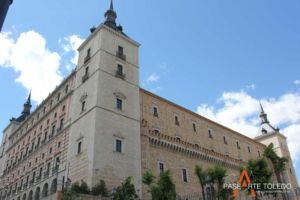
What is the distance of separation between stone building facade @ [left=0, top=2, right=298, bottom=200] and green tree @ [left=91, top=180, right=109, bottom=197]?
830 millimetres

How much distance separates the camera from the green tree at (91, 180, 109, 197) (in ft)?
73.9

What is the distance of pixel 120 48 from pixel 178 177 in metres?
15.3

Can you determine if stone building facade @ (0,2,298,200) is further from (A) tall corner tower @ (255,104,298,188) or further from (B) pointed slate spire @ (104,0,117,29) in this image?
(A) tall corner tower @ (255,104,298,188)

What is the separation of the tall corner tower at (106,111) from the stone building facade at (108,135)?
0.28 ft

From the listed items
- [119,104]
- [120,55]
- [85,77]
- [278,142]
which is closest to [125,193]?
[119,104]

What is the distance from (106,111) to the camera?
93.0ft

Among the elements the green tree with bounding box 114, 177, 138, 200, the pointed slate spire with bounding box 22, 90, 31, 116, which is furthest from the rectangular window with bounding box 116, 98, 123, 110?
the pointed slate spire with bounding box 22, 90, 31, 116

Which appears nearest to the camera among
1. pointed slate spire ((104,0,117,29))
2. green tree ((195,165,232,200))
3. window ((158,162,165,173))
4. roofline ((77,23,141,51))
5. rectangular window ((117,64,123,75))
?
green tree ((195,165,232,200))

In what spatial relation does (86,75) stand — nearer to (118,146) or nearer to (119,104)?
(119,104)

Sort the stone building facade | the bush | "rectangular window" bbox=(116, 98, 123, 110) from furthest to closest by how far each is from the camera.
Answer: "rectangular window" bbox=(116, 98, 123, 110) → the stone building facade → the bush

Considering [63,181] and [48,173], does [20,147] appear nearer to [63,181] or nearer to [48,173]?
[48,173]

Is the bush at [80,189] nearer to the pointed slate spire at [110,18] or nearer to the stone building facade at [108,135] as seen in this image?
the stone building facade at [108,135]

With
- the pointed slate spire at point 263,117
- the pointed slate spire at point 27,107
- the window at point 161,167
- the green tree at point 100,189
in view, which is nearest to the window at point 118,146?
the green tree at point 100,189

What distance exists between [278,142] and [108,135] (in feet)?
125
